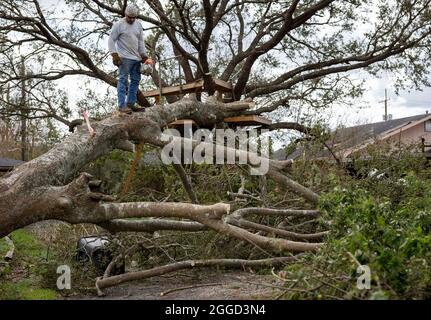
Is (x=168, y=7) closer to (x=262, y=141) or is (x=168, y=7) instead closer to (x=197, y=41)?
(x=197, y=41)

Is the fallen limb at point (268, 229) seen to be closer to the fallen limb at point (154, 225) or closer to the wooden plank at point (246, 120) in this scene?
the fallen limb at point (154, 225)

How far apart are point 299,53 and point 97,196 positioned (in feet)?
36.6

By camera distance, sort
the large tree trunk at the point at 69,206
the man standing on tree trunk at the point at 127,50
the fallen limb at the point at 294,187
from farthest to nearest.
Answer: the fallen limb at the point at 294,187
the man standing on tree trunk at the point at 127,50
the large tree trunk at the point at 69,206

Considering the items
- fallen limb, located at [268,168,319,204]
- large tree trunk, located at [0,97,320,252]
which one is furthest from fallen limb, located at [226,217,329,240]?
large tree trunk, located at [0,97,320,252]

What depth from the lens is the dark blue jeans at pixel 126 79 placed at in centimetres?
705

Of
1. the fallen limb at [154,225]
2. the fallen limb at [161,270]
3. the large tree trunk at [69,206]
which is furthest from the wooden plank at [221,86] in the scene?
the fallen limb at [161,270]

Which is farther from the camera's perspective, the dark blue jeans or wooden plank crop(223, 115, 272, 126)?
wooden plank crop(223, 115, 272, 126)

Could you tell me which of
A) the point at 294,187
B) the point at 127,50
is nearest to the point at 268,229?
the point at 294,187

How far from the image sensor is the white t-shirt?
23.1ft

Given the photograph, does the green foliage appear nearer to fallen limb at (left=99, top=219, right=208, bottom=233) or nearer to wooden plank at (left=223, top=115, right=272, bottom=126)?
fallen limb at (left=99, top=219, right=208, bottom=233)

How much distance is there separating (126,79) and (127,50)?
0.38 metres

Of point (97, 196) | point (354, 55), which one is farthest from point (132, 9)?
point (354, 55)

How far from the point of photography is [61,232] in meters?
7.81

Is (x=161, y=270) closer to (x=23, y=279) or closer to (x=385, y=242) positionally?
(x=23, y=279)
